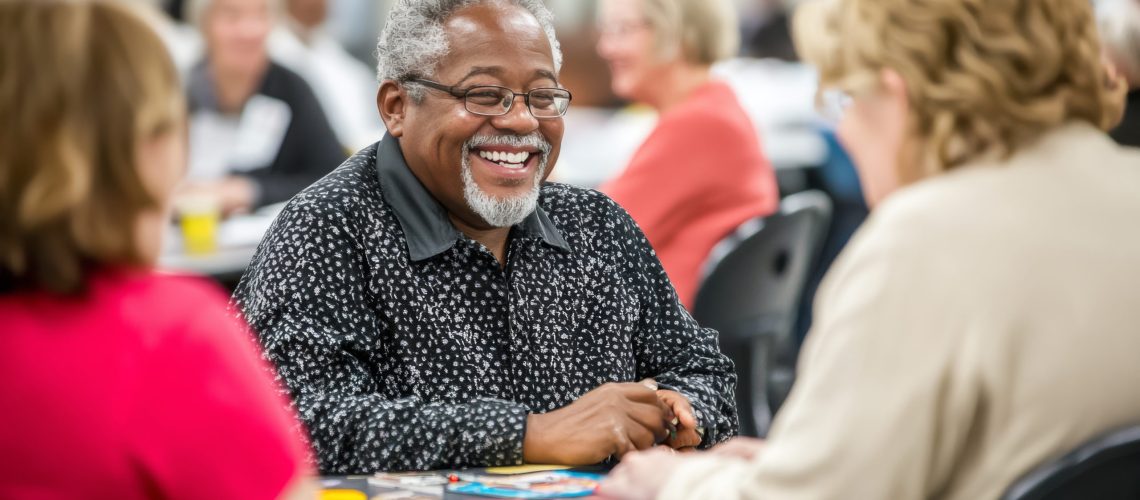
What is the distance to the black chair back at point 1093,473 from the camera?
1.13m

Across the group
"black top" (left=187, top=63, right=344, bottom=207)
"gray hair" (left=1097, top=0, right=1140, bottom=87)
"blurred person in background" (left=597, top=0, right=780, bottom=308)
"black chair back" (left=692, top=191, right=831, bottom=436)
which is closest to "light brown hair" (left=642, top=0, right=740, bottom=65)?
"blurred person in background" (left=597, top=0, right=780, bottom=308)

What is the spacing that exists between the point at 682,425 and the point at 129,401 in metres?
0.93

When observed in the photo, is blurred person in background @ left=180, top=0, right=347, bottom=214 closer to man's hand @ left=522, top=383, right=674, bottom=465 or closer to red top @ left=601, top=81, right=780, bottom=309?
red top @ left=601, top=81, right=780, bottom=309

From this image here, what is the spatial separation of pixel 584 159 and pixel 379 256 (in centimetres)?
358

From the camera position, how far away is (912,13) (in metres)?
1.26

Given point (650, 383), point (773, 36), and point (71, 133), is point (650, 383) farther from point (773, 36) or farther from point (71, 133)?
point (773, 36)

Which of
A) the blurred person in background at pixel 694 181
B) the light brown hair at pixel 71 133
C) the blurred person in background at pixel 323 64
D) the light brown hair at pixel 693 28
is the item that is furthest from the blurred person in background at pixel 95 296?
the blurred person in background at pixel 323 64

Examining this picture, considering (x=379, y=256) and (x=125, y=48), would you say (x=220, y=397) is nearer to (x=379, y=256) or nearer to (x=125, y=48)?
(x=125, y=48)

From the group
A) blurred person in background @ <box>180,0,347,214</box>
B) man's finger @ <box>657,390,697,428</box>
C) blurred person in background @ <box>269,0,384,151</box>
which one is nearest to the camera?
man's finger @ <box>657,390,697,428</box>

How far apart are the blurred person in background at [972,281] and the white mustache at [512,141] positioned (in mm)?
737

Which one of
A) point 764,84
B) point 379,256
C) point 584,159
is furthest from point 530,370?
point 764,84

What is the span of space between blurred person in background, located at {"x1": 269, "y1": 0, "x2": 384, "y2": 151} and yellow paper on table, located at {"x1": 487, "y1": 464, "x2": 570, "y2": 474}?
12.4 feet

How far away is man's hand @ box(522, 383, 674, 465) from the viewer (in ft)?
5.31

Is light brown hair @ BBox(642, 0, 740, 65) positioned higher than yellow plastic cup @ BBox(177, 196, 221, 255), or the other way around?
light brown hair @ BBox(642, 0, 740, 65)
